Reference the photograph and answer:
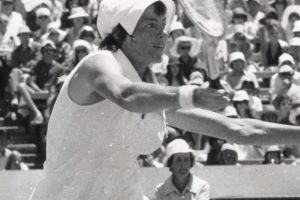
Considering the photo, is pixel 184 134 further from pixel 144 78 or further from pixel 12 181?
pixel 144 78

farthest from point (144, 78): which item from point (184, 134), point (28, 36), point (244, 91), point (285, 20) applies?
point (285, 20)

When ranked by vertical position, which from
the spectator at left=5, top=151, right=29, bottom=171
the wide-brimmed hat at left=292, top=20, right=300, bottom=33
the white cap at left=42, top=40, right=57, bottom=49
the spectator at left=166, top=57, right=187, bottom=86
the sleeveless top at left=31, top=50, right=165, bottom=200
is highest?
the sleeveless top at left=31, top=50, right=165, bottom=200

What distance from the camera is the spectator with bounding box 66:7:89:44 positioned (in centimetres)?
1296

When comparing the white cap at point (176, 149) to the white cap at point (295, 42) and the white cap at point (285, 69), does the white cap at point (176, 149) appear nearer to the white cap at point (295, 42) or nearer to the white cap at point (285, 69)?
the white cap at point (285, 69)

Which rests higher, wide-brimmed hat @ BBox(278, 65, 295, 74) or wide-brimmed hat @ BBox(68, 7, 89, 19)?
wide-brimmed hat @ BBox(68, 7, 89, 19)

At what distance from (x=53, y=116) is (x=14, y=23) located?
9.27 m

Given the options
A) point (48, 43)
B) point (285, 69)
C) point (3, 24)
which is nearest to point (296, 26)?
point (285, 69)

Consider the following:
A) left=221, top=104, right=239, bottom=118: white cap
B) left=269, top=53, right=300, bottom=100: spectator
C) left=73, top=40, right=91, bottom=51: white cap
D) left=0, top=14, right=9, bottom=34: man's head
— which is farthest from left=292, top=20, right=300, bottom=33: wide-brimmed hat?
left=0, top=14, right=9, bottom=34: man's head

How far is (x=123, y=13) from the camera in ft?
12.6

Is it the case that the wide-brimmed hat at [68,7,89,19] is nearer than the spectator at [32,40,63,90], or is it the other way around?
the spectator at [32,40,63,90]

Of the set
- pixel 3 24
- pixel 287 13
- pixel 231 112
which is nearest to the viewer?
pixel 231 112

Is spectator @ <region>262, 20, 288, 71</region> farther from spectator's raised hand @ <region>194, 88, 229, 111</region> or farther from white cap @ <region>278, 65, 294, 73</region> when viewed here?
spectator's raised hand @ <region>194, 88, 229, 111</region>

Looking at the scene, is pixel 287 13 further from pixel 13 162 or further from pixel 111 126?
pixel 111 126

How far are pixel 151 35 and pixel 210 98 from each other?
2.29ft
